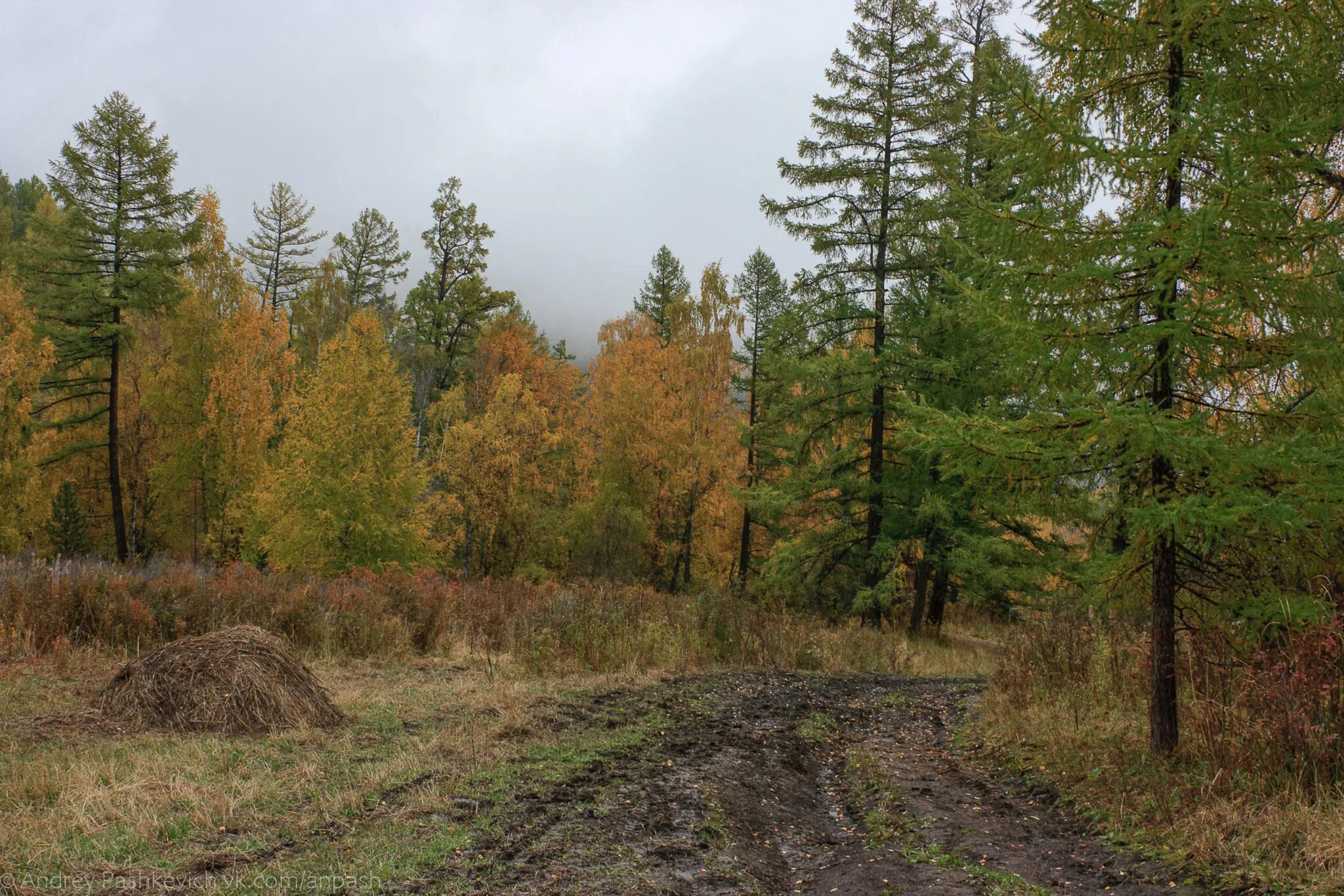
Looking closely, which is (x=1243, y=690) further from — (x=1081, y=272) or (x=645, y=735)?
(x=645, y=735)

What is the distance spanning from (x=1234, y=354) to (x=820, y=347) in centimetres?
1250

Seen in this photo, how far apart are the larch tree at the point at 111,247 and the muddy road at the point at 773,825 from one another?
66.7 feet

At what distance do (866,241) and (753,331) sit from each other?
11.0 metres

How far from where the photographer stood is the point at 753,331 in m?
27.8

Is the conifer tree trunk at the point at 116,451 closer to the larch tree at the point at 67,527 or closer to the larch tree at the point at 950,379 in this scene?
the larch tree at the point at 67,527

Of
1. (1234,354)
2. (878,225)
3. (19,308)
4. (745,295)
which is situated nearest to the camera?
(1234,354)

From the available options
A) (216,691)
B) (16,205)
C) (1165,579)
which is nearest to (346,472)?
(216,691)

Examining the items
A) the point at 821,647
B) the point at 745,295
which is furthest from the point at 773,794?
the point at 745,295

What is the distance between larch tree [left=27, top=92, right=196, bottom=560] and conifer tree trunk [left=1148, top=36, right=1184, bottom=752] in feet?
78.8

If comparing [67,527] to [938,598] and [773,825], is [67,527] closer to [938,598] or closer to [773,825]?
[773,825]

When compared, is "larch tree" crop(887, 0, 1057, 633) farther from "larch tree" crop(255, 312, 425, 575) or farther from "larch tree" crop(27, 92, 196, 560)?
"larch tree" crop(27, 92, 196, 560)

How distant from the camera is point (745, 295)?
90.8 feet

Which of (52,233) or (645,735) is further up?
(52,233)

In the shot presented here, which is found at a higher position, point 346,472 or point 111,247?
point 111,247
